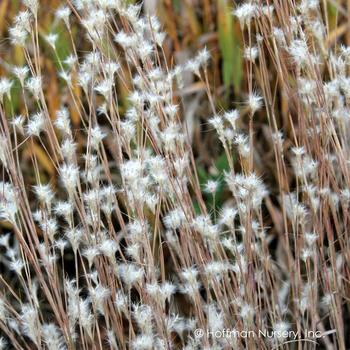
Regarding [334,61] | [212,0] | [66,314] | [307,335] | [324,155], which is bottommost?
[307,335]

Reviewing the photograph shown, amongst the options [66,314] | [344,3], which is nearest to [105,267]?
[66,314]

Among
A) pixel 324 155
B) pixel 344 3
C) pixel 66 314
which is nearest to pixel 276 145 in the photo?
pixel 324 155

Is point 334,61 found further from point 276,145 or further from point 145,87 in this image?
point 145,87

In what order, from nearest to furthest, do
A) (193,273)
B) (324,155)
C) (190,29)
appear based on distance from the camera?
1. (193,273)
2. (324,155)
3. (190,29)

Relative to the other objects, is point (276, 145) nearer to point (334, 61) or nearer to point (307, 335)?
point (334, 61)

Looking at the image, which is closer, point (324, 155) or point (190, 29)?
point (324, 155)

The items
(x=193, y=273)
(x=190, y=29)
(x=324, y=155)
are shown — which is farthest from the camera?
(x=190, y=29)

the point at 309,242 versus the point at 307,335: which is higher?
the point at 309,242

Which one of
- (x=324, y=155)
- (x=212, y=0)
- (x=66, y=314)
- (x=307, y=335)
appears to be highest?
(x=212, y=0)

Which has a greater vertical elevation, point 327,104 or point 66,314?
point 327,104
